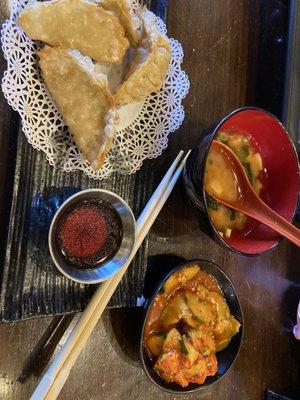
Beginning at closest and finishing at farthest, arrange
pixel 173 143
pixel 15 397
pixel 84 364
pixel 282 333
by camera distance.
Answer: pixel 15 397, pixel 84 364, pixel 173 143, pixel 282 333

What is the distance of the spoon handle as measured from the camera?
204 cm

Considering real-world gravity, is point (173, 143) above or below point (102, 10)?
below

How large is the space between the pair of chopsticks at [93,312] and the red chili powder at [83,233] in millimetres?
143

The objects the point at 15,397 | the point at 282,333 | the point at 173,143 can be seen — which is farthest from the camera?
the point at 282,333

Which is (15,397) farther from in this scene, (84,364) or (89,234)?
(89,234)

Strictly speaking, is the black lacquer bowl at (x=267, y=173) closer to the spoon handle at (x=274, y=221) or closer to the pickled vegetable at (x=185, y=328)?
the spoon handle at (x=274, y=221)

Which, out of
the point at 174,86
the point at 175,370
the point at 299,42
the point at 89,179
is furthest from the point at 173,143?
the point at 175,370

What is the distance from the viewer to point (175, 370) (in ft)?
6.76

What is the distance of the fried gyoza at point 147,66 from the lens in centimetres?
201

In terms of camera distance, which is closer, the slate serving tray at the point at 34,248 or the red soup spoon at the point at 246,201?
the slate serving tray at the point at 34,248

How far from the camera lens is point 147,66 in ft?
6.58

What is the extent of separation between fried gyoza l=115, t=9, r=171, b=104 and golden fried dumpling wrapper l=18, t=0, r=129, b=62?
0.08m

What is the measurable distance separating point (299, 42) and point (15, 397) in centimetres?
198

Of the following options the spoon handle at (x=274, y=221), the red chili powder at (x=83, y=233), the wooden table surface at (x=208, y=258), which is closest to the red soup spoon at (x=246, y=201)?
the spoon handle at (x=274, y=221)
